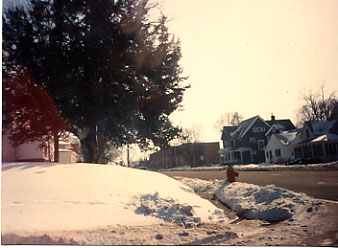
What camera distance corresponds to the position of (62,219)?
5516 millimetres

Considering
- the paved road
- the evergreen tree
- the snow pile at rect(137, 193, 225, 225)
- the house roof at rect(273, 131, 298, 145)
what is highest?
A: the evergreen tree

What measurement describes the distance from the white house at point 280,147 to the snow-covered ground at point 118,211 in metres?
28.3

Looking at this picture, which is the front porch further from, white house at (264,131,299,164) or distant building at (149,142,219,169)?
white house at (264,131,299,164)

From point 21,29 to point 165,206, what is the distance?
896cm

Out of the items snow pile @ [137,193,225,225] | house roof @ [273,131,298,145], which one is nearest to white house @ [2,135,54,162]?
snow pile @ [137,193,225,225]

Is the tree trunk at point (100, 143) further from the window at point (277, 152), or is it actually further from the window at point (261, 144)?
the window at point (277, 152)

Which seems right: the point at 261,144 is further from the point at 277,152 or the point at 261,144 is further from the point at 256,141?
the point at 256,141

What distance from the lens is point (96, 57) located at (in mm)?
11547

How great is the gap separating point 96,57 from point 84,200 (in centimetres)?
681

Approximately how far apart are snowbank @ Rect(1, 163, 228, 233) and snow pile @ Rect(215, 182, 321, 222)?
86 centimetres

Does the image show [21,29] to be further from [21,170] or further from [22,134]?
[21,170]

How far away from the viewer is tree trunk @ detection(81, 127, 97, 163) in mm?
12693

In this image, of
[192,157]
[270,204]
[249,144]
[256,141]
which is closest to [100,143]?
[270,204]

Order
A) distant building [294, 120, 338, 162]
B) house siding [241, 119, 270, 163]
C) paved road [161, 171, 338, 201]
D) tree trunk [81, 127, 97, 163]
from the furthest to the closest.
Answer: distant building [294, 120, 338, 162] → house siding [241, 119, 270, 163] → tree trunk [81, 127, 97, 163] → paved road [161, 171, 338, 201]
